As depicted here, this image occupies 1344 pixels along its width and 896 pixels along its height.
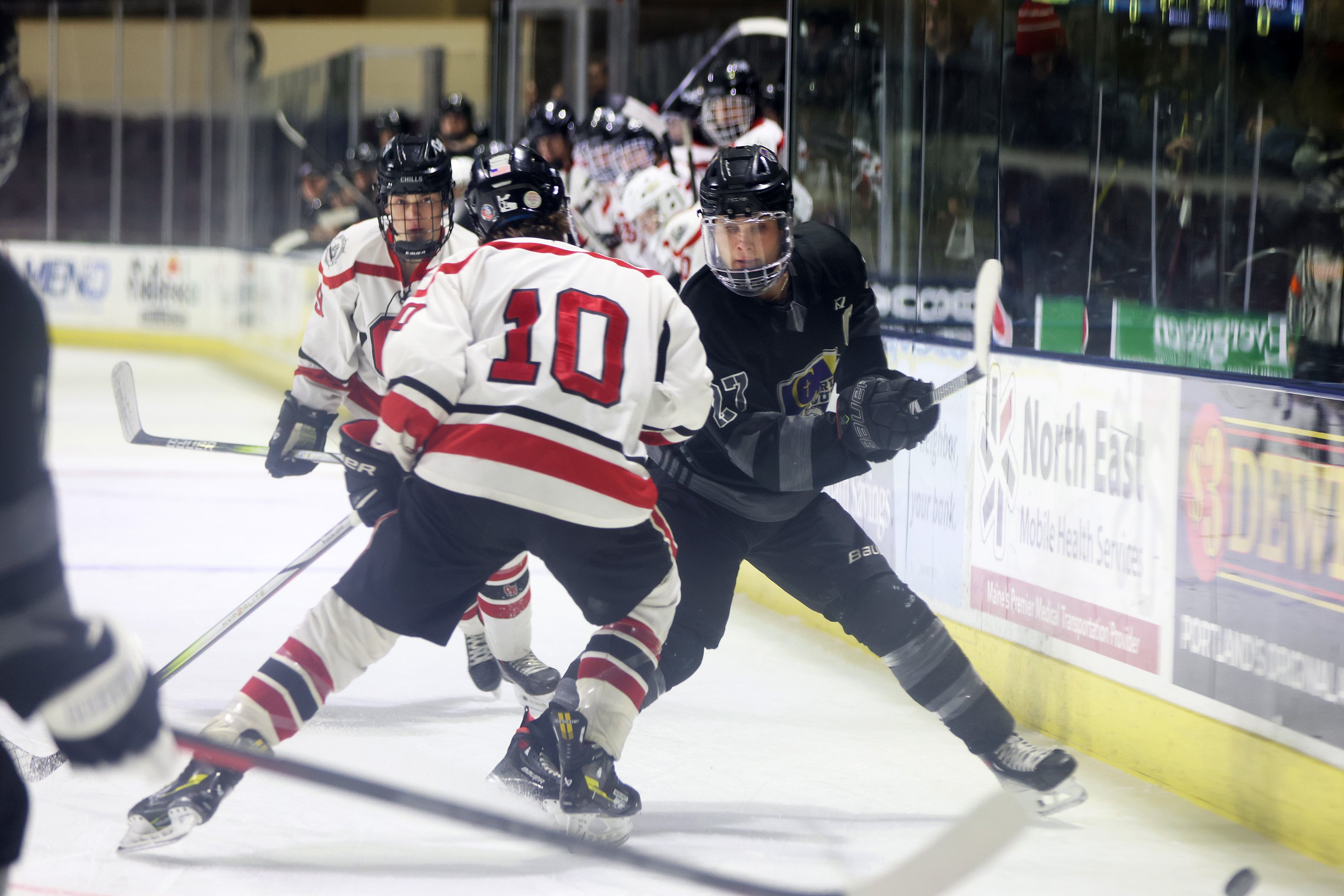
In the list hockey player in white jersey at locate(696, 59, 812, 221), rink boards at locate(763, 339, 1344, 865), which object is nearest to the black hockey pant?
rink boards at locate(763, 339, 1344, 865)

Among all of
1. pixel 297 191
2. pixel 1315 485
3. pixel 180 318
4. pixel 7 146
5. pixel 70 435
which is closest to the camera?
pixel 7 146

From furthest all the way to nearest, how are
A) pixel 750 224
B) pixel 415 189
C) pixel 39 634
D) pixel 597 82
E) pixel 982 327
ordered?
pixel 597 82 < pixel 415 189 < pixel 982 327 < pixel 750 224 < pixel 39 634

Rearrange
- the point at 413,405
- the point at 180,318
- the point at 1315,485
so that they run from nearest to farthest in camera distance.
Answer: the point at 413,405 → the point at 1315,485 → the point at 180,318

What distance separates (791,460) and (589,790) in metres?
0.65

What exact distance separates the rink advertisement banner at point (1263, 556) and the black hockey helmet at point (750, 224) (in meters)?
0.83

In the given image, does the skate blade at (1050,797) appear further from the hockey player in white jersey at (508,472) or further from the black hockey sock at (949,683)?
the hockey player in white jersey at (508,472)

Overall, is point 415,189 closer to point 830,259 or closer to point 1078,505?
point 830,259

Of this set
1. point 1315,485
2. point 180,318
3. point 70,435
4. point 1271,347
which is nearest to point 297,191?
point 180,318

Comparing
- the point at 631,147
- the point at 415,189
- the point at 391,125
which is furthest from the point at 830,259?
the point at 391,125

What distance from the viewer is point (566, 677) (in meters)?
2.40

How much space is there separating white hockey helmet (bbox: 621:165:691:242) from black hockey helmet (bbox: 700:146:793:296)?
7.60 feet

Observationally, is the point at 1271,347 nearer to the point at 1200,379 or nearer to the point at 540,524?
the point at 1200,379

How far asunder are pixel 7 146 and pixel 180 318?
11119 millimetres

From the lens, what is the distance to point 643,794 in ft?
8.58
